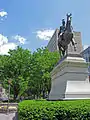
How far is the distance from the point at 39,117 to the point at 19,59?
28886mm

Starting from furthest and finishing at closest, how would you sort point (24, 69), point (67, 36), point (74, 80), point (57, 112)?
point (24, 69) < point (67, 36) < point (74, 80) < point (57, 112)

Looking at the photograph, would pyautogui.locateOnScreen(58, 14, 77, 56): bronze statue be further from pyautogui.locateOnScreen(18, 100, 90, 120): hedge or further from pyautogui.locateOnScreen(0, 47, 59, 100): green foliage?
pyautogui.locateOnScreen(0, 47, 59, 100): green foliage

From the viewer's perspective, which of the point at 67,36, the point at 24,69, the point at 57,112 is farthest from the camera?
the point at 24,69

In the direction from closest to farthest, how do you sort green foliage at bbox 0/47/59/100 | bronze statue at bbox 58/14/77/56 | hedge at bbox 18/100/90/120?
hedge at bbox 18/100/90/120, bronze statue at bbox 58/14/77/56, green foliage at bbox 0/47/59/100

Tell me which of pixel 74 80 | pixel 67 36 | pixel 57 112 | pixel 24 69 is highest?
pixel 24 69

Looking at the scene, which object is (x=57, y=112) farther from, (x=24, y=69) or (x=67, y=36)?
(x=24, y=69)

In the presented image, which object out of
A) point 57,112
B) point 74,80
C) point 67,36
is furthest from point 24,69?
point 57,112

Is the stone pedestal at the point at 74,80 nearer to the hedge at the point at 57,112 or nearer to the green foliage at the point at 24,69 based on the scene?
the hedge at the point at 57,112

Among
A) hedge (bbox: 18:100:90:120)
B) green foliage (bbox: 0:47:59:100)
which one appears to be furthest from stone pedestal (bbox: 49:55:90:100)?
green foliage (bbox: 0:47:59:100)

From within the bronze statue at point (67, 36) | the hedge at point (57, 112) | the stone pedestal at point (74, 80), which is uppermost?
the bronze statue at point (67, 36)

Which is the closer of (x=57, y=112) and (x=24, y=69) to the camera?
(x=57, y=112)

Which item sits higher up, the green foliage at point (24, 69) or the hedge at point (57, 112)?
the green foliage at point (24, 69)

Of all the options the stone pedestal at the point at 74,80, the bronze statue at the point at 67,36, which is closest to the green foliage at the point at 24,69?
the bronze statue at the point at 67,36

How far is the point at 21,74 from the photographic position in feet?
114
